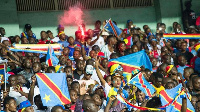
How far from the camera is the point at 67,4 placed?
1605 centimetres

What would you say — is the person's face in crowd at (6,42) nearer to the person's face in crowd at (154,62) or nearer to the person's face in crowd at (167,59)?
the person's face in crowd at (154,62)

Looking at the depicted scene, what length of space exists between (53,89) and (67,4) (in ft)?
20.5

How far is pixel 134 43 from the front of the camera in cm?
1391

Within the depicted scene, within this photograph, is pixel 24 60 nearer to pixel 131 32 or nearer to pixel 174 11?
pixel 131 32

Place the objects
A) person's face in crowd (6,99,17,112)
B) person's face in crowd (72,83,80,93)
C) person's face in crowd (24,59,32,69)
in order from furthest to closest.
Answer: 1. person's face in crowd (24,59,32,69)
2. person's face in crowd (72,83,80,93)
3. person's face in crowd (6,99,17,112)

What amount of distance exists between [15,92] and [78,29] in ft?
17.2

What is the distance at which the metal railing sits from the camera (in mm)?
15750

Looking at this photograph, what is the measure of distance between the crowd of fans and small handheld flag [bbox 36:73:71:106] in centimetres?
14

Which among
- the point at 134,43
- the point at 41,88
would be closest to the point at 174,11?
the point at 134,43

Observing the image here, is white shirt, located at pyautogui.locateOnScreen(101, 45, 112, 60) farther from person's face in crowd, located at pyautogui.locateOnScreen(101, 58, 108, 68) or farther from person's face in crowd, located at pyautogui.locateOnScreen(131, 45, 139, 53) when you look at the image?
person's face in crowd, located at pyautogui.locateOnScreen(101, 58, 108, 68)

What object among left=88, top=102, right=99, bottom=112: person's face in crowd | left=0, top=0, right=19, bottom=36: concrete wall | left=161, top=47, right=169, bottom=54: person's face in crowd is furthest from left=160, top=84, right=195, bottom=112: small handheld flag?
left=0, top=0, right=19, bottom=36: concrete wall

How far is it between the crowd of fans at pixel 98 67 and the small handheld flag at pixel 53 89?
0.14 metres

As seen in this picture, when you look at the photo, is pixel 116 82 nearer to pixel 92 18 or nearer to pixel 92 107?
pixel 92 107

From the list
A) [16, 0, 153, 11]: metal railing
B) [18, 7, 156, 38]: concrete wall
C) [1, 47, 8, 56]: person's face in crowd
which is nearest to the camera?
[1, 47, 8, 56]: person's face in crowd
